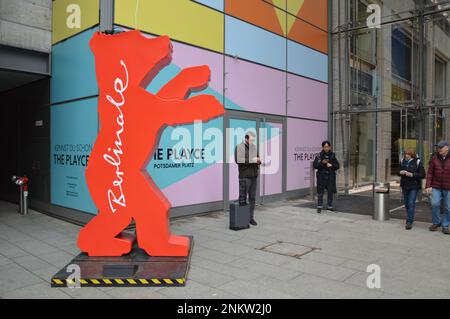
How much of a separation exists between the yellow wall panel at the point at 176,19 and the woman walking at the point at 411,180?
5.28 m

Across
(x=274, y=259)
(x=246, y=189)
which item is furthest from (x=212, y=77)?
(x=274, y=259)

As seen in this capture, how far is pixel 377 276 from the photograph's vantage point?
16.2 feet

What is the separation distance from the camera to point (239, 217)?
7.66 m

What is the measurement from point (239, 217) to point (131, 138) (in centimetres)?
309

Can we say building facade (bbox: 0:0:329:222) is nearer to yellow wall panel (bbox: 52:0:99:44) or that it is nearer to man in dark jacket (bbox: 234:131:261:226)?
yellow wall panel (bbox: 52:0:99:44)

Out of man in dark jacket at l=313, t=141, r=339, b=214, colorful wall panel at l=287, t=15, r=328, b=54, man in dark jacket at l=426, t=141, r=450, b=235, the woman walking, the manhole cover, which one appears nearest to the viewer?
the manhole cover

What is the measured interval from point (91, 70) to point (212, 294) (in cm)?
549

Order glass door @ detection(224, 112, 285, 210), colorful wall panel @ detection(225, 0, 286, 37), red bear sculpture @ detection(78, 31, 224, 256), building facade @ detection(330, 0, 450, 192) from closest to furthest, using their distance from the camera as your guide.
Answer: red bear sculpture @ detection(78, 31, 224, 256) → glass door @ detection(224, 112, 285, 210) → colorful wall panel @ detection(225, 0, 286, 37) → building facade @ detection(330, 0, 450, 192)

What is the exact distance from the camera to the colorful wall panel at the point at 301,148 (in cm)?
1223

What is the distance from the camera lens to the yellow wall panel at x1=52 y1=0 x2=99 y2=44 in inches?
301

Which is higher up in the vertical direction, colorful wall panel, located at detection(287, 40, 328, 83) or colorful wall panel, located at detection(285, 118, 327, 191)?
colorful wall panel, located at detection(287, 40, 328, 83)

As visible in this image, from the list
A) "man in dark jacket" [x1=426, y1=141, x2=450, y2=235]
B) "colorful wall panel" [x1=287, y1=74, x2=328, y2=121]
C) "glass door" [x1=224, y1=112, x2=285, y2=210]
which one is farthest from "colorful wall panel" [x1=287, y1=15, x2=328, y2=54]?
"man in dark jacket" [x1=426, y1=141, x2=450, y2=235]

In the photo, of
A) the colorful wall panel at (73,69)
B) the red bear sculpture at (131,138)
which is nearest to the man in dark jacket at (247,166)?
the red bear sculpture at (131,138)

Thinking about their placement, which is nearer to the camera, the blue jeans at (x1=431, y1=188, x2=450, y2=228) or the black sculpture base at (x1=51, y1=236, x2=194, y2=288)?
the black sculpture base at (x1=51, y1=236, x2=194, y2=288)
